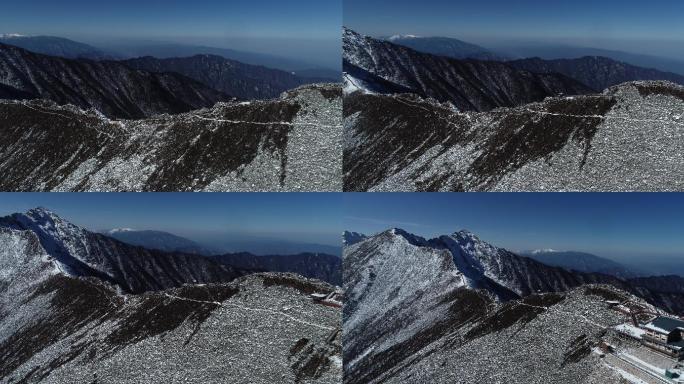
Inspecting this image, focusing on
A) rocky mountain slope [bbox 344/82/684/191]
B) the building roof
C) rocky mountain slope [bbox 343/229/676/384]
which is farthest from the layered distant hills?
the building roof

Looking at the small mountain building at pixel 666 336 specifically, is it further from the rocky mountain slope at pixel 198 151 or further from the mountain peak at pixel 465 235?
the mountain peak at pixel 465 235

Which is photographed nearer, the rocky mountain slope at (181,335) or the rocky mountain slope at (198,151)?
the rocky mountain slope at (181,335)

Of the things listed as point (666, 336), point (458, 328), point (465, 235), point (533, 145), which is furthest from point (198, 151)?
point (465, 235)

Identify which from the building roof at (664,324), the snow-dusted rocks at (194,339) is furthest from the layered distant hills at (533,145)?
the snow-dusted rocks at (194,339)

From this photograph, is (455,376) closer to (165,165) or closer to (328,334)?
(328,334)

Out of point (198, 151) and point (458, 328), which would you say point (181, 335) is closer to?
point (198, 151)
